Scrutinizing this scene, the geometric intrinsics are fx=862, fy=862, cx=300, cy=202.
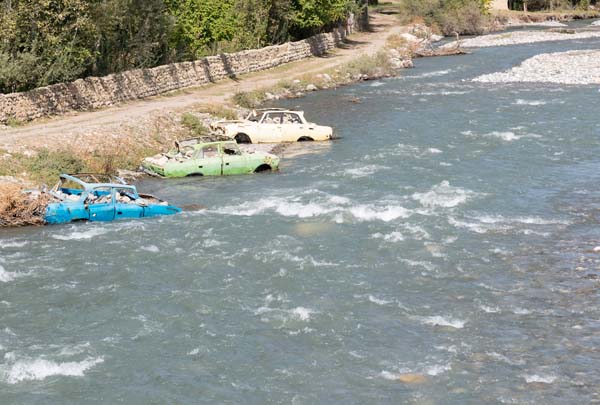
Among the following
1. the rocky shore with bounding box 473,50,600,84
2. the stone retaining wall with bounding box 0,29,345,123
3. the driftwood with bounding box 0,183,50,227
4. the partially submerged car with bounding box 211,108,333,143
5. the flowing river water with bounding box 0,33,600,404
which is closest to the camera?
the flowing river water with bounding box 0,33,600,404

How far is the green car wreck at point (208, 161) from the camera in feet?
111

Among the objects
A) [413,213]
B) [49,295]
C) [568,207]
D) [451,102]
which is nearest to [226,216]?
[413,213]

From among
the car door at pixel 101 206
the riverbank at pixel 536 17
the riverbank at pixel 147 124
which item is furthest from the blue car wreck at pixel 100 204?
the riverbank at pixel 536 17

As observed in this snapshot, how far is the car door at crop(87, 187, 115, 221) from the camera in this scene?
2742cm

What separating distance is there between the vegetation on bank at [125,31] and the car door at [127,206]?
14439 mm

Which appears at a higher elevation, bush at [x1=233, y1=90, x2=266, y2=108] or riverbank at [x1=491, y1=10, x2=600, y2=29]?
bush at [x1=233, y1=90, x2=266, y2=108]

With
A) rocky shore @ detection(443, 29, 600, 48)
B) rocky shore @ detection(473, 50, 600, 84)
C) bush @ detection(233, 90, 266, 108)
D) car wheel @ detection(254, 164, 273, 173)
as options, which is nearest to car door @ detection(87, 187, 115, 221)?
car wheel @ detection(254, 164, 273, 173)

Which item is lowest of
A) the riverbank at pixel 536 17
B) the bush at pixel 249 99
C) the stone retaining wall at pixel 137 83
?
the riverbank at pixel 536 17

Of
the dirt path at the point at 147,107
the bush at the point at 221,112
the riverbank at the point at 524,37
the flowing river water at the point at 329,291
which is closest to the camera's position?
the flowing river water at the point at 329,291

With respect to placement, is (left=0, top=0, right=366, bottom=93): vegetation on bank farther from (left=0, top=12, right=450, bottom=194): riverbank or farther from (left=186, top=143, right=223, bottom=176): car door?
(left=186, top=143, right=223, bottom=176): car door

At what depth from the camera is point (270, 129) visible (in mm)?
40688

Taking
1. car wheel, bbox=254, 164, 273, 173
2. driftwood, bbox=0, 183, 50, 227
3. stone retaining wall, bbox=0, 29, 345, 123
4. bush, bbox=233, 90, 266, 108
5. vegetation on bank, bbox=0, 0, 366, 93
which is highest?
vegetation on bank, bbox=0, 0, 366, 93

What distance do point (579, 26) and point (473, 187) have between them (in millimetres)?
84312

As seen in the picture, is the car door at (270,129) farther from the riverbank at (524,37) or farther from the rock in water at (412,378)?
the riverbank at (524,37)
